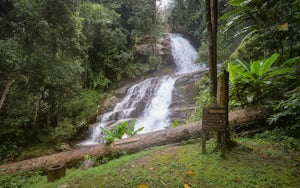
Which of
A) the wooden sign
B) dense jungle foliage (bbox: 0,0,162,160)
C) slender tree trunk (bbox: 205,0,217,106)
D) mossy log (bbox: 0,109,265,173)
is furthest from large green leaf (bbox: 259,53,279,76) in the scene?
dense jungle foliage (bbox: 0,0,162,160)

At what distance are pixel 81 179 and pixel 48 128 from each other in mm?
6936

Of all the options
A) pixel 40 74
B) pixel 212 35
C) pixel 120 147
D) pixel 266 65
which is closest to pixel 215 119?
Answer: pixel 212 35

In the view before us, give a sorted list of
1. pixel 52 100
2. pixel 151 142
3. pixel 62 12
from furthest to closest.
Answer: pixel 52 100
pixel 62 12
pixel 151 142

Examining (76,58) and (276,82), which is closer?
(276,82)

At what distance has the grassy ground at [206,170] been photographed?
2.71 meters

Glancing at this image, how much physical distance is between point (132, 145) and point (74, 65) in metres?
5.70

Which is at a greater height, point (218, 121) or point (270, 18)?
point (270, 18)

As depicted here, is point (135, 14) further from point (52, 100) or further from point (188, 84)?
point (52, 100)

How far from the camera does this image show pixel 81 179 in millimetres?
3332

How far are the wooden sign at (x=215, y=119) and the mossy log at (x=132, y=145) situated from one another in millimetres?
1482

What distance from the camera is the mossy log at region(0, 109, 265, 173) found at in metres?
4.84


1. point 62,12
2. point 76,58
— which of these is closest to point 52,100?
point 76,58

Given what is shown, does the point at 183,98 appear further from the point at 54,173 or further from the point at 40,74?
the point at 54,173

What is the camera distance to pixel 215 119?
3410 millimetres
